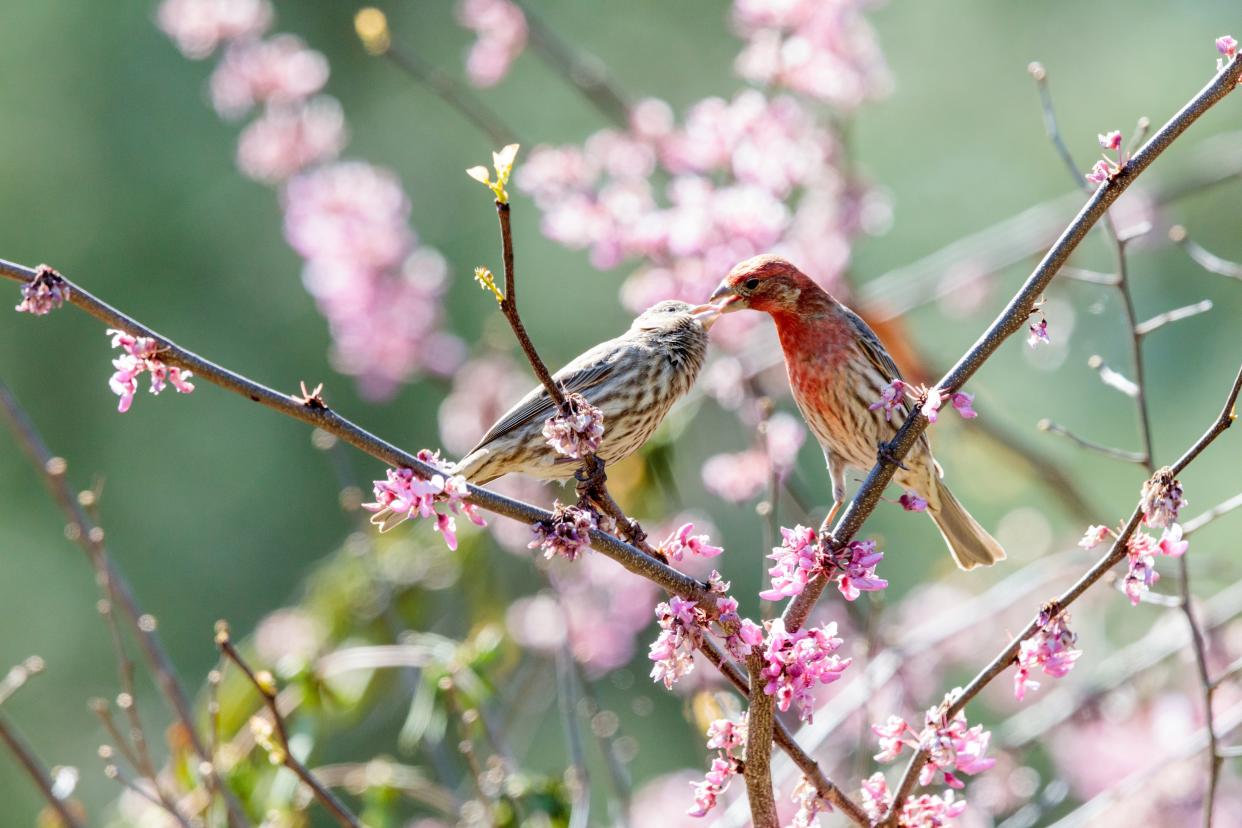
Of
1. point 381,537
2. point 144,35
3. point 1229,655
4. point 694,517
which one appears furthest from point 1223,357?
point 144,35

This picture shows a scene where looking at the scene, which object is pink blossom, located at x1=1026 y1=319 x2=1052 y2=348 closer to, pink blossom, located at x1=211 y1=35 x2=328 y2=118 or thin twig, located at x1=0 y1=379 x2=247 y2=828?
thin twig, located at x1=0 y1=379 x2=247 y2=828

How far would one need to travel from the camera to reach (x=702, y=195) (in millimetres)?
6648

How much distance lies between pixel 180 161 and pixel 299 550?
4071 millimetres

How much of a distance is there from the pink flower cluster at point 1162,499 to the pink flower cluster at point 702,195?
403cm

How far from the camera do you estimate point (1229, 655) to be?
698 cm

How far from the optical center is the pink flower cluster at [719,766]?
8.80ft

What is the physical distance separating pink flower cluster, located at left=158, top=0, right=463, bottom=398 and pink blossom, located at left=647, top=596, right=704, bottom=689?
562 centimetres

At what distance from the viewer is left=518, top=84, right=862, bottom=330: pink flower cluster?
257 inches

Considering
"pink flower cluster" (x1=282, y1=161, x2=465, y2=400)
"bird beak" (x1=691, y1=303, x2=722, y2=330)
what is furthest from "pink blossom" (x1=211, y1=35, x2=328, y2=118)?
"bird beak" (x1=691, y1=303, x2=722, y2=330)

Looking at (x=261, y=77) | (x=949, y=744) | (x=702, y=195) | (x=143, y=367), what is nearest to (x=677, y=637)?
(x=949, y=744)

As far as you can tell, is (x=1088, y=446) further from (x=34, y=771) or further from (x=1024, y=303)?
(x=34, y=771)

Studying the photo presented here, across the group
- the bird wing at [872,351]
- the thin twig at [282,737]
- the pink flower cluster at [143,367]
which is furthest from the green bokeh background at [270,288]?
the pink flower cluster at [143,367]

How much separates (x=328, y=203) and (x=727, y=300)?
4072 millimetres

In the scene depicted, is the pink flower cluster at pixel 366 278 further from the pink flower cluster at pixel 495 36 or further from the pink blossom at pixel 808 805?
the pink blossom at pixel 808 805
